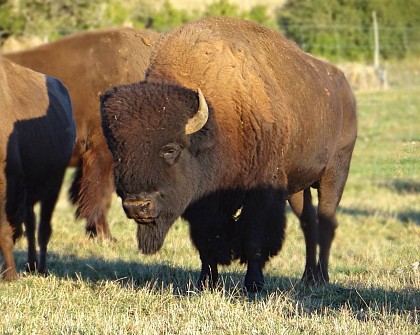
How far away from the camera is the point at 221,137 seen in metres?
7.81

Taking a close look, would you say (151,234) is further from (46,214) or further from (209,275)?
(46,214)

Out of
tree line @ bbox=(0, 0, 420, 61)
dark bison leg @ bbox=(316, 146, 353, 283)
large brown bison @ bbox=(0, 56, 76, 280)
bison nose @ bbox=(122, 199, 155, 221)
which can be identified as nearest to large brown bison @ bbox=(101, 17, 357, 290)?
bison nose @ bbox=(122, 199, 155, 221)

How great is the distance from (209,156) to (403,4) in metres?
33.4

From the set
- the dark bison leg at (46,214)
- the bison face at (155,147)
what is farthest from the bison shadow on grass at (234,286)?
the bison face at (155,147)

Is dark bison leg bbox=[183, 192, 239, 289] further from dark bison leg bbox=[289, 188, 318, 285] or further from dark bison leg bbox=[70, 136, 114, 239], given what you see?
dark bison leg bbox=[70, 136, 114, 239]

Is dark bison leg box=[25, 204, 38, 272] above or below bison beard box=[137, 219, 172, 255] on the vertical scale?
below

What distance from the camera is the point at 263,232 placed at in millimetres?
8195

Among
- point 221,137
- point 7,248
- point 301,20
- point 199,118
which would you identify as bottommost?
point 301,20

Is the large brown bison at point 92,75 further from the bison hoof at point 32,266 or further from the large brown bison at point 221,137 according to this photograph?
the large brown bison at point 221,137

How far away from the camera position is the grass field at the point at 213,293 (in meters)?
6.38

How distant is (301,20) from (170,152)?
36756mm

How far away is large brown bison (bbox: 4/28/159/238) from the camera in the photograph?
13344 millimetres

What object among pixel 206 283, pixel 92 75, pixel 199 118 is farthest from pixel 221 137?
pixel 92 75

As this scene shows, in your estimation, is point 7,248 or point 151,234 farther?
point 7,248
